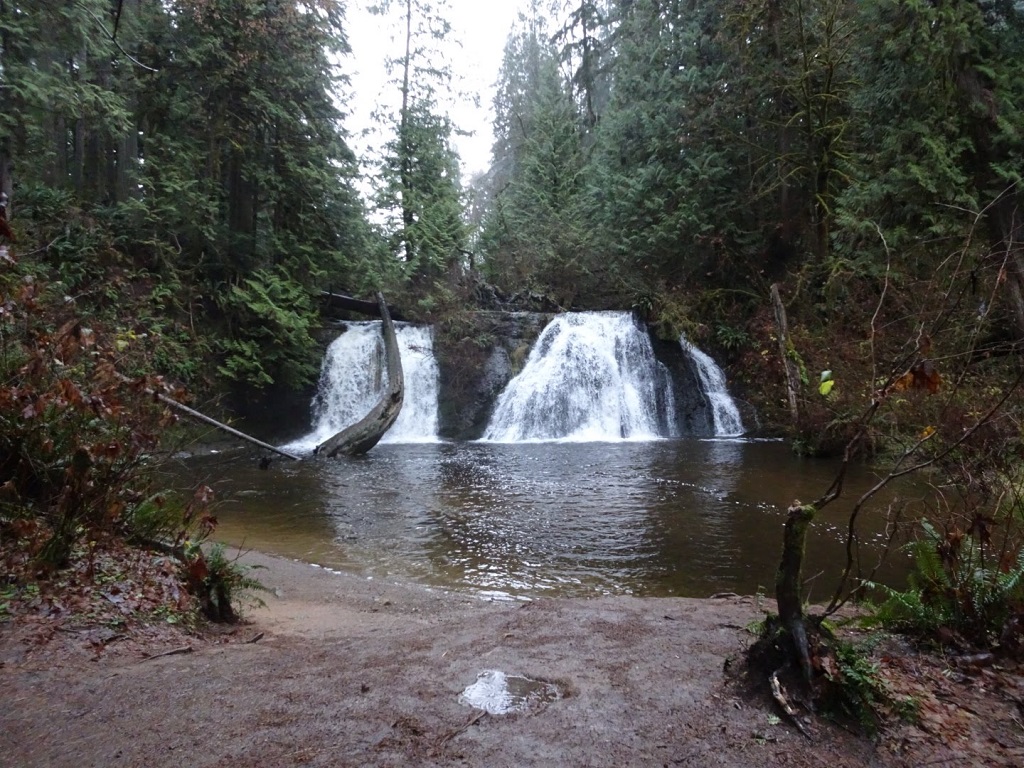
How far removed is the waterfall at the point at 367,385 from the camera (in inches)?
728

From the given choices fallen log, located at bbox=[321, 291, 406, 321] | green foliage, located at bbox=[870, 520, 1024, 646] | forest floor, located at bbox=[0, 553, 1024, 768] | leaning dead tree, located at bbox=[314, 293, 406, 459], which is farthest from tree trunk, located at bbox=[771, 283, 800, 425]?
fallen log, located at bbox=[321, 291, 406, 321]

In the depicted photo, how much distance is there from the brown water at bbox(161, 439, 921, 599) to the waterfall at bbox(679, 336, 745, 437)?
370cm

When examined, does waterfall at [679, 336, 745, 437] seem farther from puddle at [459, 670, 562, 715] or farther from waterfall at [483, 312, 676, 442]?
puddle at [459, 670, 562, 715]

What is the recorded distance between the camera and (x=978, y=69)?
10492mm

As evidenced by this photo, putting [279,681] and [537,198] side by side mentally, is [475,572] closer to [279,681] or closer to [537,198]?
[279,681]

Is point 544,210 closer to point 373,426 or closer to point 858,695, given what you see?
point 373,426

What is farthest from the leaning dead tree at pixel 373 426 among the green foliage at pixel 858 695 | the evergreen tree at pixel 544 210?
the green foliage at pixel 858 695

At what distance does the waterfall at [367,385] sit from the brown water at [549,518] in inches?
152

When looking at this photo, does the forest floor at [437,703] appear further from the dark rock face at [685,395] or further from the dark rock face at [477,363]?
the dark rock face at [685,395]

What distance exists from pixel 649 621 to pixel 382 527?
5.27 m

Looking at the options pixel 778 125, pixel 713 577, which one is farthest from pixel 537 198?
pixel 713 577

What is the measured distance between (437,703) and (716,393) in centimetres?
1770

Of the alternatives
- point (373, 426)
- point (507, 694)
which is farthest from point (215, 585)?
point (373, 426)

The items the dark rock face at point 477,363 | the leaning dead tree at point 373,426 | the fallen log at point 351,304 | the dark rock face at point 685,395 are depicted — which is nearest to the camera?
the leaning dead tree at point 373,426
